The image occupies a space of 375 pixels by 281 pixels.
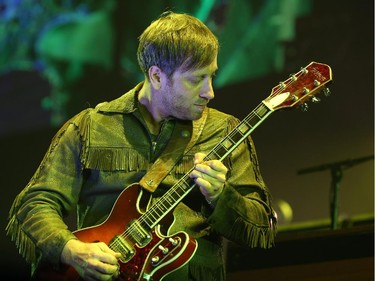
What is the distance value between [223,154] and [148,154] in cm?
29

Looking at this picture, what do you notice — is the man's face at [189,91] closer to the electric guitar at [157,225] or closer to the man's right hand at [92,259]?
the electric guitar at [157,225]

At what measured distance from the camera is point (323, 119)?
4777 mm

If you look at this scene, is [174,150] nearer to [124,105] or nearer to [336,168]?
[124,105]

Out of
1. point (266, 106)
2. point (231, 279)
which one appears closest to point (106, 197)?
point (266, 106)

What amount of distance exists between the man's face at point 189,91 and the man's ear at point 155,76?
1.3 inches

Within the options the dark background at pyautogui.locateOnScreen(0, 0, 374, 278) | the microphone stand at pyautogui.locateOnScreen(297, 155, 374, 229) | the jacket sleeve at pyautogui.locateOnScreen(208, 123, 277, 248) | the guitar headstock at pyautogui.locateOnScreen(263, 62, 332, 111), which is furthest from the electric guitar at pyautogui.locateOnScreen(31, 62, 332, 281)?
the dark background at pyautogui.locateOnScreen(0, 0, 374, 278)

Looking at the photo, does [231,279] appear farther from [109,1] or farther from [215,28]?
[109,1]

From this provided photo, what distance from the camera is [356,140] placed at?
15.7 ft

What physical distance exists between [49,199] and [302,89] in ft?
2.99

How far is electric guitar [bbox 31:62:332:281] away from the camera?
2.63 m

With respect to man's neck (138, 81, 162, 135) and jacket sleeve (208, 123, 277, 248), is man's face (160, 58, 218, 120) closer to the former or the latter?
man's neck (138, 81, 162, 135)

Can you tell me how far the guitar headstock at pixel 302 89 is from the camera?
109 inches

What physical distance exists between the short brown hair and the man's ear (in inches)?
0.6

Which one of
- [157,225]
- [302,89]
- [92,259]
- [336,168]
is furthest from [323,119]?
[92,259]
